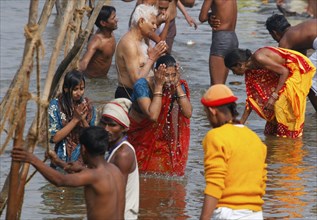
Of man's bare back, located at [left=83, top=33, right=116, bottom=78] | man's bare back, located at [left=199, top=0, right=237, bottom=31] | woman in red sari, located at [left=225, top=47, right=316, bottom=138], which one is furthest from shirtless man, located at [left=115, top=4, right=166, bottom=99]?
man's bare back, located at [left=83, top=33, right=116, bottom=78]

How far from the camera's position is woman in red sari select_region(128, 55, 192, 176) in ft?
27.6

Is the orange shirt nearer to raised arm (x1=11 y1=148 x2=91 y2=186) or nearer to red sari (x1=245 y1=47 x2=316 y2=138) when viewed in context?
raised arm (x1=11 y1=148 x2=91 y2=186)

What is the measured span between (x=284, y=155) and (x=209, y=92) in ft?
14.3

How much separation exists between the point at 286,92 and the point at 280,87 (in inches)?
3.4

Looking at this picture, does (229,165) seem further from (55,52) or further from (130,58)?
(130,58)

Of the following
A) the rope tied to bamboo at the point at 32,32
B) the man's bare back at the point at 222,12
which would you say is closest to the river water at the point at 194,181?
the man's bare back at the point at 222,12

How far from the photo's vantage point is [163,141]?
890 cm

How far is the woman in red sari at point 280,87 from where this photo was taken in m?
10.4

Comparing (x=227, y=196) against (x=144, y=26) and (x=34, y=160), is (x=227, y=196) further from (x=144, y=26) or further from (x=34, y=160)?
(x=144, y=26)

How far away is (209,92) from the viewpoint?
5805 mm

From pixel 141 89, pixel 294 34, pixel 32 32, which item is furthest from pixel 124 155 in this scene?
pixel 294 34

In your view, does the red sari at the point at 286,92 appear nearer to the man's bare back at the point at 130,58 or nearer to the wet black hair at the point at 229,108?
the man's bare back at the point at 130,58

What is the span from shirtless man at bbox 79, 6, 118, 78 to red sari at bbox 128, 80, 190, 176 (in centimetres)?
329

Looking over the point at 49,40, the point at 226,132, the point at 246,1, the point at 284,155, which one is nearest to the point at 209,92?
the point at 226,132
